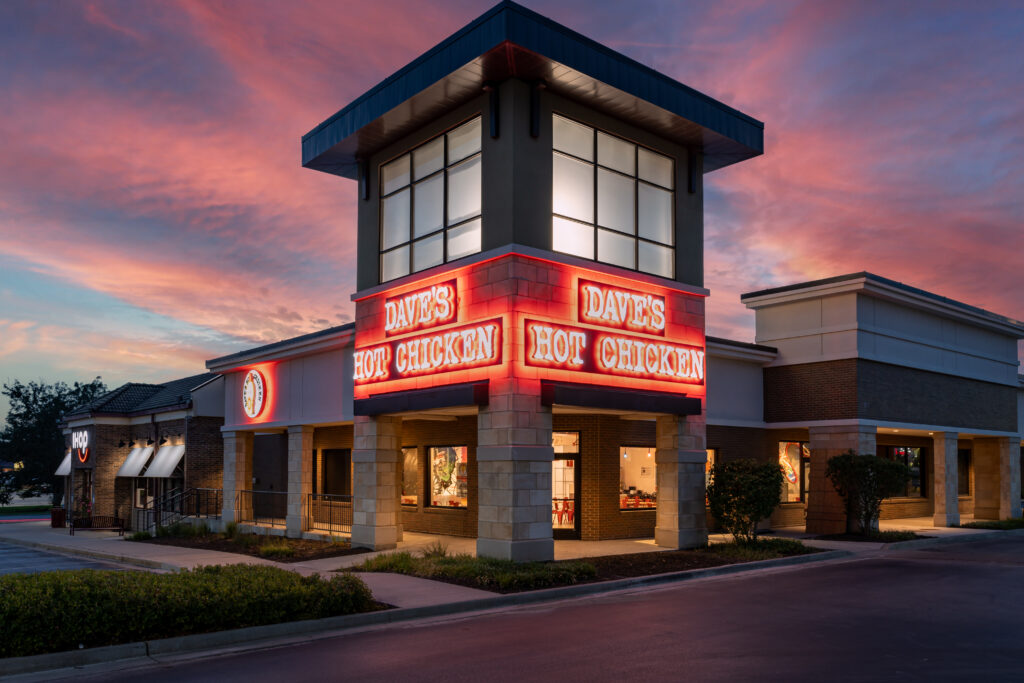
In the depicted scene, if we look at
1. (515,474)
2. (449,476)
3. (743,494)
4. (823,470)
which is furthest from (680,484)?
(823,470)

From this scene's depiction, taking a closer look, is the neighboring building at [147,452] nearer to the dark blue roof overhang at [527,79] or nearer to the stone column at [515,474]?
the dark blue roof overhang at [527,79]

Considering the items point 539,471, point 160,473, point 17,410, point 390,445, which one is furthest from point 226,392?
point 17,410

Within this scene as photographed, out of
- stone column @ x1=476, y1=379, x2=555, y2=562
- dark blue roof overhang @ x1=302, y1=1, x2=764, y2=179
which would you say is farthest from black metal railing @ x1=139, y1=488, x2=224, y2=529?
stone column @ x1=476, y1=379, x2=555, y2=562

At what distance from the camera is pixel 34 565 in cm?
2467

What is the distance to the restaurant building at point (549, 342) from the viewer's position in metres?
19.5

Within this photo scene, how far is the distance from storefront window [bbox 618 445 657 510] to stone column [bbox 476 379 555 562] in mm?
6910

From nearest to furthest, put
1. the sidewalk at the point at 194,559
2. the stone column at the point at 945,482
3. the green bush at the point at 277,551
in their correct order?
the sidewalk at the point at 194,559 → the green bush at the point at 277,551 → the stone column at the point at 945,482

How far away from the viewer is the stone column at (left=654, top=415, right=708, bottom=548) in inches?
908

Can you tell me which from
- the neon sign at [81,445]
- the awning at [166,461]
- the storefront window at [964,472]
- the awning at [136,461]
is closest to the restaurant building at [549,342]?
the awning at [166,461]

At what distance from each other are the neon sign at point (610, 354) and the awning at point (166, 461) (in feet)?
68.0

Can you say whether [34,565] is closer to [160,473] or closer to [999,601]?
[160,473]

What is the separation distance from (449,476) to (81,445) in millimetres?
21517

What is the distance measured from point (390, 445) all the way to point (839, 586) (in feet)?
39.9

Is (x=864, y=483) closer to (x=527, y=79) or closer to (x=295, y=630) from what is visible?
(x=527, y=79)
